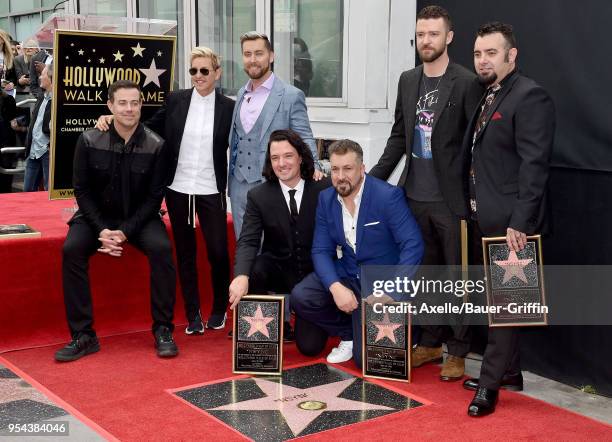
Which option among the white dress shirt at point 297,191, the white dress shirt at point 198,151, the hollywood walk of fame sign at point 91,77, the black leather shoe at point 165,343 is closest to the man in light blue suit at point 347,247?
the white dress shirt at point 297,191

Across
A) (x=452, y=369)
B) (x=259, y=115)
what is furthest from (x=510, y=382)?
(x=259, y=115)

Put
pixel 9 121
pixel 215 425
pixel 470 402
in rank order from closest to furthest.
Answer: pixel 215 425
pixel 470 402
pixel 9 121

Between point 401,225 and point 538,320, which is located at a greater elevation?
point 401,225

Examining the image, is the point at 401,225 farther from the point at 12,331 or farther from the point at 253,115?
the point at 12,331

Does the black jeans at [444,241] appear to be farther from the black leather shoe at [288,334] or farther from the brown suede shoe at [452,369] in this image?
the black leather shoe at [288,334]

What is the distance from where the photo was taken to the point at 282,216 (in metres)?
4.55

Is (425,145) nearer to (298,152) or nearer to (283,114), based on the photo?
(298,152)

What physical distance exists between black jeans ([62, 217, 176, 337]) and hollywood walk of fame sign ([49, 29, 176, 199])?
3.07ft

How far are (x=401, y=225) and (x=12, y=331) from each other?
235 centimetres

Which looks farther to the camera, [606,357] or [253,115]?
[253,115]

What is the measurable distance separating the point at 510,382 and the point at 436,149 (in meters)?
1.23

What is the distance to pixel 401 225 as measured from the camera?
4172 mm

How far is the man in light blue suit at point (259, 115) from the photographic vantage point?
15.1ft

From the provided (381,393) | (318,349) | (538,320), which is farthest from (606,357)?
(318,349)
